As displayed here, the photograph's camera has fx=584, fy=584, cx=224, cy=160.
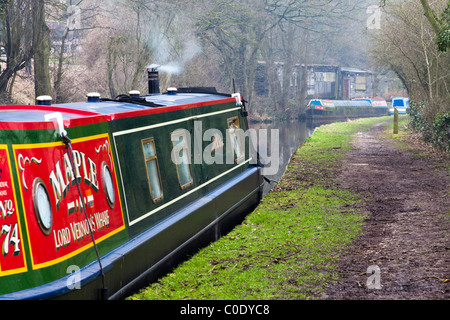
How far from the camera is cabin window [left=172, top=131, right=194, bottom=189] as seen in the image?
664 centimetres

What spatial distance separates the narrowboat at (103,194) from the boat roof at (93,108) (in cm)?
1

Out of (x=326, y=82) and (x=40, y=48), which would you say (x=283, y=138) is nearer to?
(x=40, y=48)

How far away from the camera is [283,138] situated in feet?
92.9

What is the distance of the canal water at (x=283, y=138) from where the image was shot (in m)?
20.0

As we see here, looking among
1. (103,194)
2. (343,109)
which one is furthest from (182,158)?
(343,109)

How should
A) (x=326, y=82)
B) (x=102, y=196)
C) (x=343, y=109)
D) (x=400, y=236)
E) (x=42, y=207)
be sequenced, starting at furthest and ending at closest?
(x=326, y=82) → (x=343, y=109) → (x=400, y=236) → (x=102, y=196) → (x=42, y=207)

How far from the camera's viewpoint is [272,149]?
23.6m

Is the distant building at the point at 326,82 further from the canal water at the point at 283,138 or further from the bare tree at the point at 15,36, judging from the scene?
the bare tree at the point at 15,36

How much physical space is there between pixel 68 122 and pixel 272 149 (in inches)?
765

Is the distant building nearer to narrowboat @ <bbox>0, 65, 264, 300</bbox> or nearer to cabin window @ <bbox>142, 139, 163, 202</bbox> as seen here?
narrowboat @ <bbox>0, 65, 264, 300</bbox>

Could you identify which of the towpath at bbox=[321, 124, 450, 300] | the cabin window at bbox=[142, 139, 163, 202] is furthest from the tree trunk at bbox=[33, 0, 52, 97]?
the cabin window at bbox=[142, 139, 163, 202]

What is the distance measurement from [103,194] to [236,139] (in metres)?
4.62

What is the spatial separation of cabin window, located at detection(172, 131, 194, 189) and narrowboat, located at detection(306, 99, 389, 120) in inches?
1383
